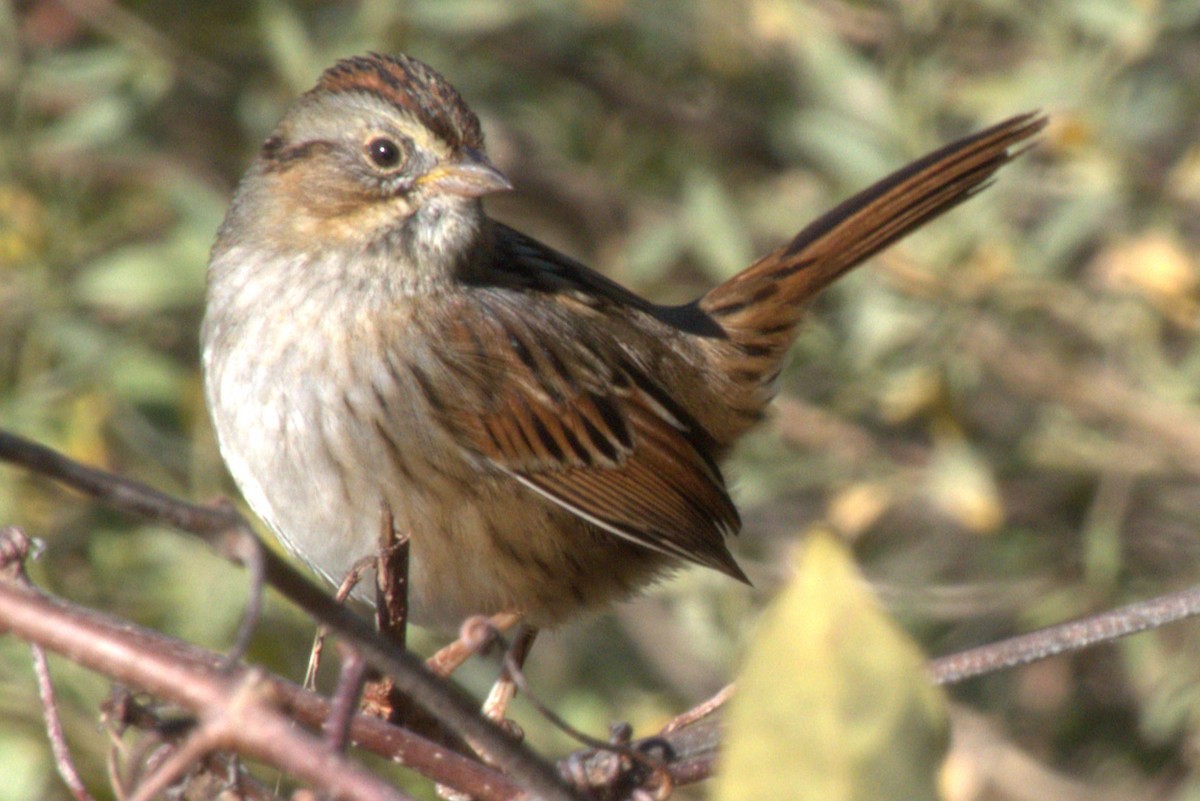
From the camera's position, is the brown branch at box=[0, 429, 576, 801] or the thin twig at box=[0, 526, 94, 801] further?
the thin twig at box=[0, 526, 94, 801]

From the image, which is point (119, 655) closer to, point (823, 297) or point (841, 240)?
point (841, 240)

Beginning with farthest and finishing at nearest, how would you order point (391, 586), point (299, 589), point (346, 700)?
point (391, 586), point (346, 700), point (299, 589)

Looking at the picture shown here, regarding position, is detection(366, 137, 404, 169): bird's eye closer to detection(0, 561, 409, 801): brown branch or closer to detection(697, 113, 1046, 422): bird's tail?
detection(697, 113, 1046, 422): bird's tail

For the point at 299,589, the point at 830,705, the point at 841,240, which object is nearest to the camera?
the point at 830,705

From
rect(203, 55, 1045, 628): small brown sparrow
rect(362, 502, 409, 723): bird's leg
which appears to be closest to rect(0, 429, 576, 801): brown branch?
rect(362, 502, 409, 723): bird's leg

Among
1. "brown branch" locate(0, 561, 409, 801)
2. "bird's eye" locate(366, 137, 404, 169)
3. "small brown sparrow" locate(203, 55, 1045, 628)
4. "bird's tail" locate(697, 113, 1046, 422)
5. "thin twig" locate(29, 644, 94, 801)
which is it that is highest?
"bird's tail" locate(697, 113, 1046, 422)

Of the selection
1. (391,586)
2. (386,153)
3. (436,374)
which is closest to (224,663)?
(391,586)

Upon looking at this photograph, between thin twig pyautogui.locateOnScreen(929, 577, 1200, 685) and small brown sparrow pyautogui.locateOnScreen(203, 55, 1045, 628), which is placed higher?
small brown sparrow pyautogui.locateOnScreen(203, 55, 1045, 628)
